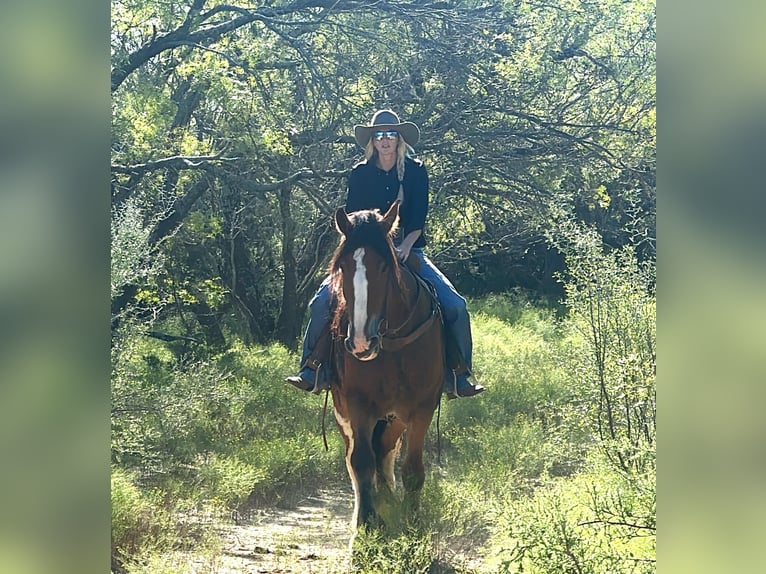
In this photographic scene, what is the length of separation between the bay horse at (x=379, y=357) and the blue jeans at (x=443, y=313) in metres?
0.12

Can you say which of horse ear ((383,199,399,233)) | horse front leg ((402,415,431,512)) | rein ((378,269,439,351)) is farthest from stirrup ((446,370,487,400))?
horse ear ((383,199,399,233))

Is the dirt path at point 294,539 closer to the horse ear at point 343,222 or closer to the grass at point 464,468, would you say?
the grass at point 464,468

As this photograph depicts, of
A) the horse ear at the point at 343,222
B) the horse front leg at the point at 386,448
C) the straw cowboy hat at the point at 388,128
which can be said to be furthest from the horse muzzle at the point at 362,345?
the straw cowboy hat at the point at 388,128

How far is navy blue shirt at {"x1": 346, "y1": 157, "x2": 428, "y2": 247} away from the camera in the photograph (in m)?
4.08

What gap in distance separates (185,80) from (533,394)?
3.35 metres

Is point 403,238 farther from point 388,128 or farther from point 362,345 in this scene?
point 362,345

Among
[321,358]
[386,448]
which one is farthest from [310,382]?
[386,448]

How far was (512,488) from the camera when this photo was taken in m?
4.45

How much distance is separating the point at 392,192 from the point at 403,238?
0.28 metres

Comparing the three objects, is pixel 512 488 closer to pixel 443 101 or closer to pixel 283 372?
pixel 283 372

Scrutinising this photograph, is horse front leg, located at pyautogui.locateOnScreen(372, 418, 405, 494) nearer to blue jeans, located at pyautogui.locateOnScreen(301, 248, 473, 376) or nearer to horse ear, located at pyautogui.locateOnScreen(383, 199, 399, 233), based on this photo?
blue jeans, located at pyautogui.locateOnScreen(301, 248, 473, 376)

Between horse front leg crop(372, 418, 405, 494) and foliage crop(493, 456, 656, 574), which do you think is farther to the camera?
horse front leg crop(372, 418, 405, 494)

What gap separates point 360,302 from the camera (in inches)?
135
